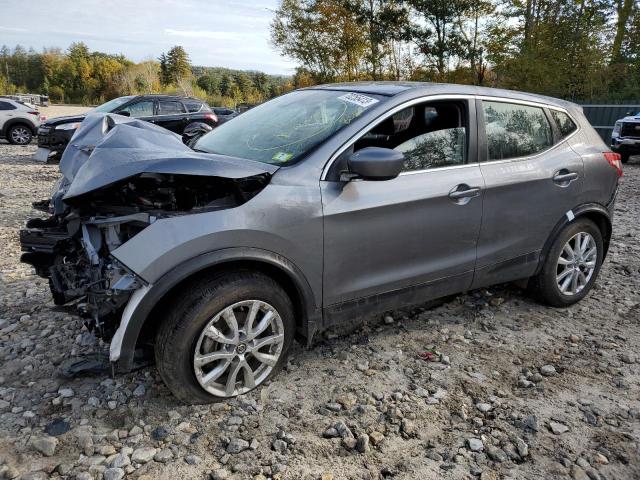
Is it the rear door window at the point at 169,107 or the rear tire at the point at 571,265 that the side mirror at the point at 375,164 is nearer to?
the rear tire at the point at 571,265

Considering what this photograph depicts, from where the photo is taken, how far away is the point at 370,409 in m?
2.60

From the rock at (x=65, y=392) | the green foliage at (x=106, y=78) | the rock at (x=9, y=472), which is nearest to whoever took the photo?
the rock at (x=9, y=472)

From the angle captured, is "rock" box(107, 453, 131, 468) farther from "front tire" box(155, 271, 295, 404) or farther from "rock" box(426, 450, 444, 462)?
"rock" box(426, 450, 444, 462)

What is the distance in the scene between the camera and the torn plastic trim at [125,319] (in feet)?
7.30

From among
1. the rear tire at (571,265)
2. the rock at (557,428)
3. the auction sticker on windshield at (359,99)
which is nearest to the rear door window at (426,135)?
the auction sticker on windshield at (359,99)

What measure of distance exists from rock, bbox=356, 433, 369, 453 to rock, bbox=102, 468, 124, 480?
1082 millimetres

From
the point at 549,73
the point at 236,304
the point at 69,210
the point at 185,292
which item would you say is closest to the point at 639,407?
the point at 236,304

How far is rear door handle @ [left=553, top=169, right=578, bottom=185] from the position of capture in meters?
3.52

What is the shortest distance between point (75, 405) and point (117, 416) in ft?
0.85

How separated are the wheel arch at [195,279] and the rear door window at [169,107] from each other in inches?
408

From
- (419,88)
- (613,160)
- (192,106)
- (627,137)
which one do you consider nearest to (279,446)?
(419,88)

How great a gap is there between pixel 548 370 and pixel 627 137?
11.6m

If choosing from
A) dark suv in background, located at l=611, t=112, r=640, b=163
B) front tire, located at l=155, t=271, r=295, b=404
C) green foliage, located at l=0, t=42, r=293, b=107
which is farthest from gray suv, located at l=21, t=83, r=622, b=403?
green foliage, located at l=0, t=42, r=293, b=107

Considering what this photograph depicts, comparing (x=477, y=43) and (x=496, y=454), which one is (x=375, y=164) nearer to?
(x=496, y=454)
